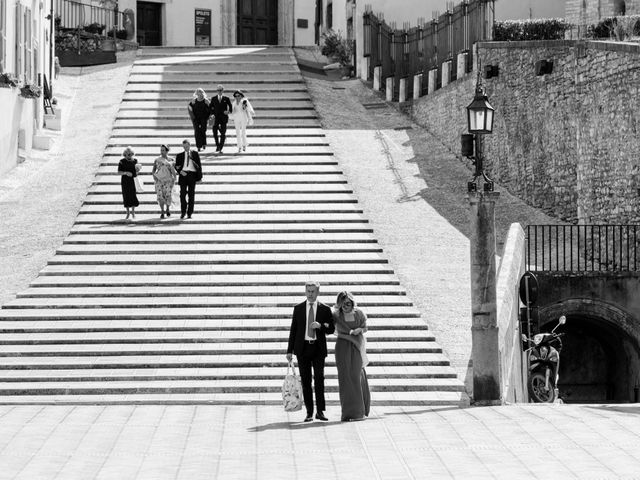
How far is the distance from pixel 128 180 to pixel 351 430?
10791mm

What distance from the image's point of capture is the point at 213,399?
55.9 ft

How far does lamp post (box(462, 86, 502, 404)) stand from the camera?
16.8 meters

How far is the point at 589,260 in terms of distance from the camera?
26719 millimetres

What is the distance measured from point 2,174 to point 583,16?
52.2 feet

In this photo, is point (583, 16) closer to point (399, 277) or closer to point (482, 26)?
point (482, 26)

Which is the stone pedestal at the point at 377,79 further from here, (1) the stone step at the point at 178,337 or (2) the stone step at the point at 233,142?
(1) the stone step at the point at 178,337

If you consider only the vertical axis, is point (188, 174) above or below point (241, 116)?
below

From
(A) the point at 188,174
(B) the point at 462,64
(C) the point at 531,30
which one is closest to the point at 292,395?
(A) the point at 188,174

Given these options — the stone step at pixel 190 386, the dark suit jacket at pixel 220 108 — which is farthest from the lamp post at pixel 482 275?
the dark suit jacket at pixel 220 108

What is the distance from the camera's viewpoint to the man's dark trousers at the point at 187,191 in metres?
24.3

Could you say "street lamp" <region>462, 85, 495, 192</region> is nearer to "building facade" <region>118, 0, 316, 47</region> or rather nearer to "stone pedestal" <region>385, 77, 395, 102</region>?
"stone pedestal" <region>385, 77, 395, 102</region>

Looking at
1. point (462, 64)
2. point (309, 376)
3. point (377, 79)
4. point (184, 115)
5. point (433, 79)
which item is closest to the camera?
point (309, 376)

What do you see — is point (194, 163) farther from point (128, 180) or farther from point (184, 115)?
point (184, 115)

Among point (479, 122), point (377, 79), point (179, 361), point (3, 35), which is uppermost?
point (3, 35)
